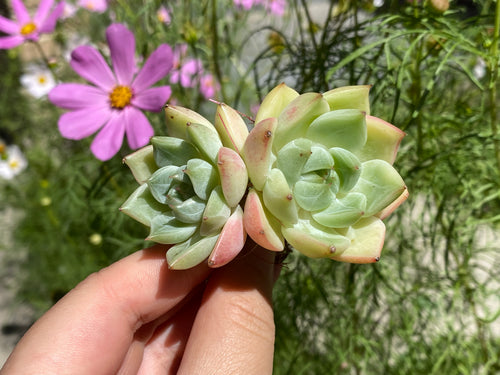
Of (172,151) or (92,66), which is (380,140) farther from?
(92,66)

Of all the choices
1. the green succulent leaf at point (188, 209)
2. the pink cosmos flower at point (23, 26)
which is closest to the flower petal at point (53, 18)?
the pink cosmos flower at point (23, 26)

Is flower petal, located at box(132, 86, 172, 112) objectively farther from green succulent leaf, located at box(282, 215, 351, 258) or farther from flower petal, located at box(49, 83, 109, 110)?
green succulent leaf, located at box(282, 215, 351, 258)

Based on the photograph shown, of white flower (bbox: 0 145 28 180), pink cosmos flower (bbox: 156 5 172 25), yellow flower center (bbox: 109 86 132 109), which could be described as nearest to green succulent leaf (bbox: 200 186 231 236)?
yellow flower center (bbox: 109 86 132 109)

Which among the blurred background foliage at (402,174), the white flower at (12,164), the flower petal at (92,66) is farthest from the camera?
the white flower at (12,164)

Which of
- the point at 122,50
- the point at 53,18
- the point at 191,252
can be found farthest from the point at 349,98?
the point at 53,18

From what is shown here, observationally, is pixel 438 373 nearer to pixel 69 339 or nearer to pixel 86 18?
pixel 69 339

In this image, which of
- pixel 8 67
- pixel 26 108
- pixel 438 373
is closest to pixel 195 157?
pixel 438 373

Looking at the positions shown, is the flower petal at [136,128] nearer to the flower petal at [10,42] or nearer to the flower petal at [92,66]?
the flower petal at [92,66]
